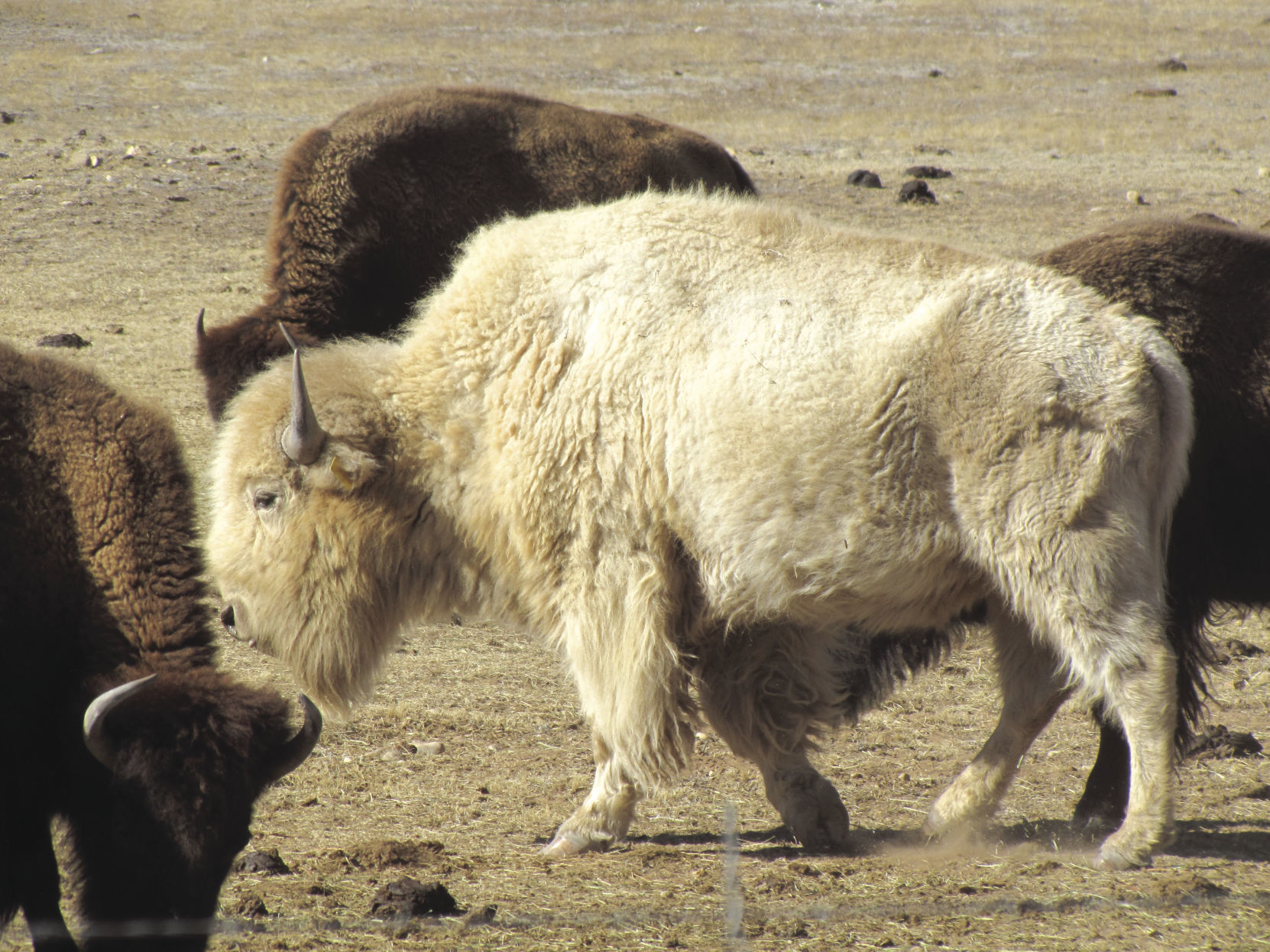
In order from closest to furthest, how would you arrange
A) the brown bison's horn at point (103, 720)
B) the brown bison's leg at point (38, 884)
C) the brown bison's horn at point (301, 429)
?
the brown bison's horn at point (103, 720), the brown bison's leg at point (38, 884), the brown bison's horn at point (301, 429)

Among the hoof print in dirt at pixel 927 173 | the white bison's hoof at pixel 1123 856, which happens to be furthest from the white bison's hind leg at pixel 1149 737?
the hoof print in dirt at pixel 927 173

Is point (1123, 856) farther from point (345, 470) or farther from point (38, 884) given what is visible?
point (38, 884)

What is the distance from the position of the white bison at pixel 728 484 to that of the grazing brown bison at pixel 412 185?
8.83ft

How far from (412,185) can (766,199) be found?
5.47 m

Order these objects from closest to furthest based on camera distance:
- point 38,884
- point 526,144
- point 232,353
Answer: point 38,884, point 232,353, point 526,144

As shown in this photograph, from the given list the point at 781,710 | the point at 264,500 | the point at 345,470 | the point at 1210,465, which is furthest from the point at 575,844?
the point at 1210,465

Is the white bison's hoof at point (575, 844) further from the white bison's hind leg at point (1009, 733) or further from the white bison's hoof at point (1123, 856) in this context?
the white bison's hoof at point (1123, 856)

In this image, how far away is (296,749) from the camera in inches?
120

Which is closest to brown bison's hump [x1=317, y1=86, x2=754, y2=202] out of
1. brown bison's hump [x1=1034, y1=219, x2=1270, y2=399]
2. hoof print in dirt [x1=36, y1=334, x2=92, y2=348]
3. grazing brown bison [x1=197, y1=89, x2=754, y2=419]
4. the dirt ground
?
grazing brown bison [x1=197, y1=89, x2=754, y2=419]

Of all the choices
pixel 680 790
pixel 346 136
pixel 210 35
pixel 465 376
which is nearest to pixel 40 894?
pixel 465 376

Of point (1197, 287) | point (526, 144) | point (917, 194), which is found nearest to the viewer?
point (1197, 287)

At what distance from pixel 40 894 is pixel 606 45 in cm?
1987

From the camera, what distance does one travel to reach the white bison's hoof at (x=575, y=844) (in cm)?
382

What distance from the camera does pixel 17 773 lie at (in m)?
2.98
